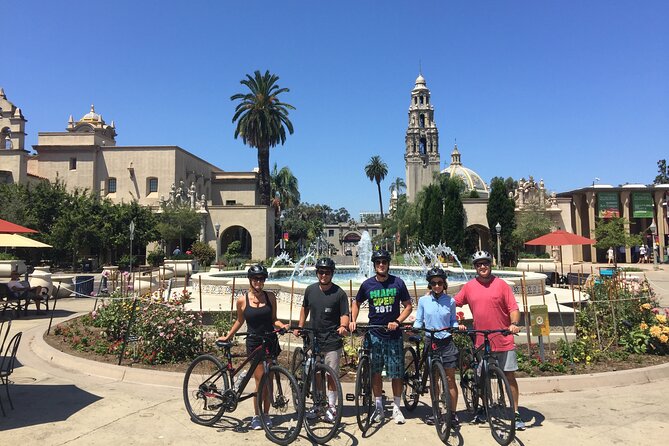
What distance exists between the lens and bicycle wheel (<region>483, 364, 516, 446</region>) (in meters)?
4.59

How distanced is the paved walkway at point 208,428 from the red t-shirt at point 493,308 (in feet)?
3.39

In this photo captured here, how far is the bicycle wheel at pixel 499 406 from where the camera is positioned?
181 inches

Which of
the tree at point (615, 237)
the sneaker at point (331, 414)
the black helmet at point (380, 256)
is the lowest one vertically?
the sneaker at point (331, 414)

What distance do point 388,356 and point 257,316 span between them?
1630 millimetres

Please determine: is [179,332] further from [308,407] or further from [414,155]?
[414,155]

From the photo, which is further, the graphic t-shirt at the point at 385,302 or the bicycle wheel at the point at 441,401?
the graphic t-shirt at the point at 385,302

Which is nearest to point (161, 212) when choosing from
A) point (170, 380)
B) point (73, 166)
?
point (73, 166)

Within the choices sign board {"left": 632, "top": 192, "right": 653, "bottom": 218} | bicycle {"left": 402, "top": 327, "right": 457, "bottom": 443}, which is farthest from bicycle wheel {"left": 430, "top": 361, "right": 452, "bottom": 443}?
sign board {"left": 632, "top": 192, "right": 653, "bottom": 218}

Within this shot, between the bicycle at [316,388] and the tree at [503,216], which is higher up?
the tree at [503,216]

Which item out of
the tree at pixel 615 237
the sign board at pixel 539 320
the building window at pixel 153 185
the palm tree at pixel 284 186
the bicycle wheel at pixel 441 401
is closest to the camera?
the bicycle wheel at pixel 441 401

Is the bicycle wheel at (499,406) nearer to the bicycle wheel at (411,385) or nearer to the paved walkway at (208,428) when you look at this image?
the paved walkway at (208,428)

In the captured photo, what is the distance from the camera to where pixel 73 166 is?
151 feet

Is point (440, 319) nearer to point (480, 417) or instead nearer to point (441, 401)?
point (441, 401)

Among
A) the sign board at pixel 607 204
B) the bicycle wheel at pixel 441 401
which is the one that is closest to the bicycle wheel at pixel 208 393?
the bicycle wheel at pixel 441 401
